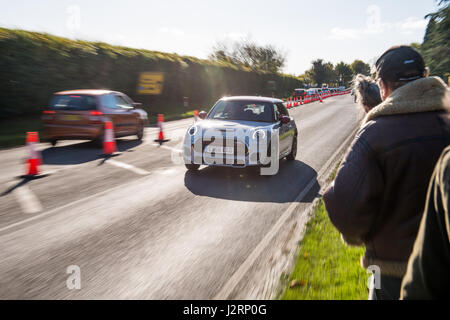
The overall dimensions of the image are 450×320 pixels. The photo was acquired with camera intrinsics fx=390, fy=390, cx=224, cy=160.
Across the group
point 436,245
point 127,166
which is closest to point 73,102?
point 127,166

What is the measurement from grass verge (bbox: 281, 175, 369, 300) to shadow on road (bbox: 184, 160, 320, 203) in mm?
2007

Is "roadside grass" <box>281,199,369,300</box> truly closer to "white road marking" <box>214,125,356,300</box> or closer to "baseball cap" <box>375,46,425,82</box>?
"white road marking" <box>214,125,356,300</box>

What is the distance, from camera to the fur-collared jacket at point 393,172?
1693mm

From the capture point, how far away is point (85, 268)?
12.9ft

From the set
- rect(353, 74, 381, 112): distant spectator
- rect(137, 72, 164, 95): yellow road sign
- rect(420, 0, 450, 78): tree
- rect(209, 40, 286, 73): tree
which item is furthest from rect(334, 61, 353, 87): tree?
rect(353, 74, 381, 112): distant spectator

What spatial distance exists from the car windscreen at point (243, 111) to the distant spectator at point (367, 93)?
6.76 meters

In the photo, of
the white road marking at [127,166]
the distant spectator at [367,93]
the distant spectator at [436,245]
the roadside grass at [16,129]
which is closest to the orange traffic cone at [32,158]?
the white road marking at [127,166]

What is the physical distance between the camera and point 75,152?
11.2m

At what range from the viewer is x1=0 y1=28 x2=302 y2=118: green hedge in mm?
15812

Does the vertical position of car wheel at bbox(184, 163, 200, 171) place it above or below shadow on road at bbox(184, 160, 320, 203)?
above

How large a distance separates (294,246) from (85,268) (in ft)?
7.69

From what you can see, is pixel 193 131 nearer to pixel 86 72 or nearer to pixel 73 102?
pixel 73 102
